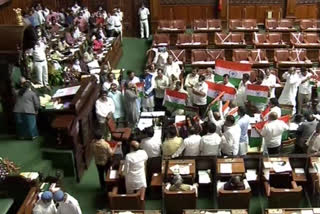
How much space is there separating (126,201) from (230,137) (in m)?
2.29

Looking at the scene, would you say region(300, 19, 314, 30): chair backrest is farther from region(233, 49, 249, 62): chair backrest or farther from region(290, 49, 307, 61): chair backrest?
region(233, 49, 249, 62): chair backrest

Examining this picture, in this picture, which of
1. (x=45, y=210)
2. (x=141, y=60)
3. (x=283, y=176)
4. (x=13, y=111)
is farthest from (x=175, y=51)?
(x=45, y=210)

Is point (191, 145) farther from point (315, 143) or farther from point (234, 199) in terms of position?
point (315, 143)

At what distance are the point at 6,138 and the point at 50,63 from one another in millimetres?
3422

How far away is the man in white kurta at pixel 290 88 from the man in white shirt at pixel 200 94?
1.87m

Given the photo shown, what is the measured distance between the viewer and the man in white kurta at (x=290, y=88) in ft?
38.0

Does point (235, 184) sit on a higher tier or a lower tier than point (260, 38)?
lower

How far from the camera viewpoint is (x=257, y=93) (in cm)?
1130

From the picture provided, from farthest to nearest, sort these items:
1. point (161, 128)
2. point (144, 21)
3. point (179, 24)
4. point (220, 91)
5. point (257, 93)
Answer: point (144, 21)
point (179, 24)
point (220, 91)
point (257, 93)
point (161, 128)

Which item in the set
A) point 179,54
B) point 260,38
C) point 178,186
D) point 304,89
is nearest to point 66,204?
point 178,186

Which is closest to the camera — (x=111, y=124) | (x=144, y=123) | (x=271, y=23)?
(x=111, y=124)

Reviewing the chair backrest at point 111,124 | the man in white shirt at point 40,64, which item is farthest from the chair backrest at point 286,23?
the chair backrest at point 111,124

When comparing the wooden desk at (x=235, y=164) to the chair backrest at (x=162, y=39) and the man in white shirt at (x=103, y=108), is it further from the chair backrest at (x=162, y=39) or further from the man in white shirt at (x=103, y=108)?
the chair backrest at (x=162, y=39)

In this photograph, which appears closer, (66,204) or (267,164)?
(66,204)
